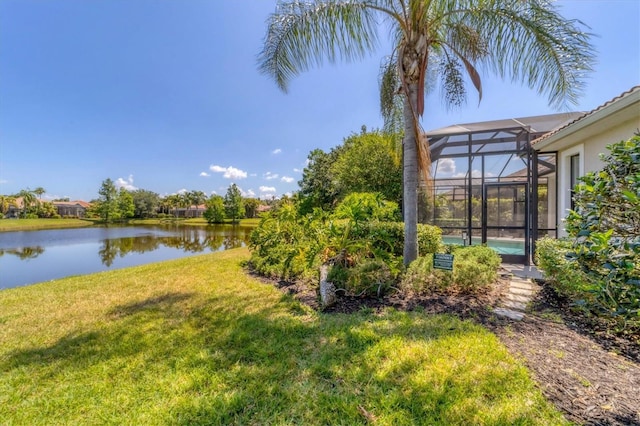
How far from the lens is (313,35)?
16.0 feet

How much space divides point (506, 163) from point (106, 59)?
14.5 meters

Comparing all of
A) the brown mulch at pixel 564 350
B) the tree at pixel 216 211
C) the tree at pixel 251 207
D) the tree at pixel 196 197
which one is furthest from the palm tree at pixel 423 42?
the tree at pixel 196 197

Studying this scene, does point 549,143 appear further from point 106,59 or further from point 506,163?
point 106,59

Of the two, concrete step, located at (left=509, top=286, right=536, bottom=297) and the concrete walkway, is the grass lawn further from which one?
concrete step, located at (left=509, top=286, right=536, bottom=297)

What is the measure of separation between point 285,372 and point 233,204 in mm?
46520

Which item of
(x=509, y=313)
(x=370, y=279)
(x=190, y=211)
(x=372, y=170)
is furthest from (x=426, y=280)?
(x=190, y=211)

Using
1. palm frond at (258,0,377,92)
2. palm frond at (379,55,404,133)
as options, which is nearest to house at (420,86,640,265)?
palm frond at (379,55,404,133)

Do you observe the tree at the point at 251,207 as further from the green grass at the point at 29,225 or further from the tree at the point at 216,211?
the green grass at the point at 29,225

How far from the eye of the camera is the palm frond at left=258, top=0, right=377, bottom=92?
4672 mm

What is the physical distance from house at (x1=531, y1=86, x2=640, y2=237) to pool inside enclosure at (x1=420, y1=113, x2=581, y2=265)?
446 millimetres

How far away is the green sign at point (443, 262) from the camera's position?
164 inches

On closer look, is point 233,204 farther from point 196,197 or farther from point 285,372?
point 285,372

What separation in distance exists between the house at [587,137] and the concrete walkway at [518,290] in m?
1.17

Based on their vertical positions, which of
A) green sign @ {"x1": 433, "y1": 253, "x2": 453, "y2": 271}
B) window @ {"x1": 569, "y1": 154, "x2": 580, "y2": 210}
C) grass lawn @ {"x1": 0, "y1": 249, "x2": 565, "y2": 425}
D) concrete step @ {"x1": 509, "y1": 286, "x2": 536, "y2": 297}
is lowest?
grass lawn @ {"x1": 0, "y1": 249, "x2": 565, "y2": 425}
